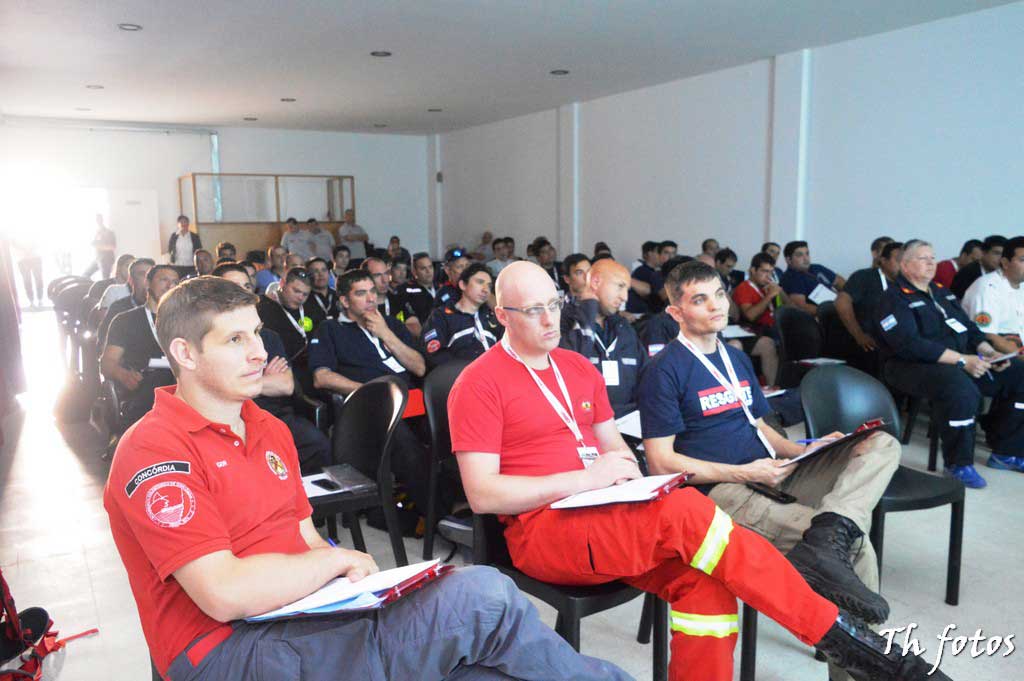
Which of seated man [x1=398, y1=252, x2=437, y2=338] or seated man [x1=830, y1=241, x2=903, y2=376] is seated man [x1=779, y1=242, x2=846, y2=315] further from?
seated man [x1=398, y1=252, x2=437, y2=338]

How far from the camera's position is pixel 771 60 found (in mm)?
7883

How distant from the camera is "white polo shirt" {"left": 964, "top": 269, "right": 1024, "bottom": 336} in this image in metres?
4.58

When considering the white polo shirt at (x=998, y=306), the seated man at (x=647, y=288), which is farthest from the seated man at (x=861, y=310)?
the seated man at (x=647, y=288)

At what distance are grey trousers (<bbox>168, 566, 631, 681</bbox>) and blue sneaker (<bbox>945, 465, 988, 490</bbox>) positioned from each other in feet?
10.7

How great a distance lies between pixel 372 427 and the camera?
261cm

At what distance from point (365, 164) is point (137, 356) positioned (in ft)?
36.6

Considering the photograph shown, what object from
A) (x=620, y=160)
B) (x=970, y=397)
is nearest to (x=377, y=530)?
(x=970, y=397)

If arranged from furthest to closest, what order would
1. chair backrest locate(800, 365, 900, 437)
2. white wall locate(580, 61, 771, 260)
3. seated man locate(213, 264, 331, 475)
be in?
white wall locate(580, 61, 771, 260) → seated man locate(213, 264, 331, 475) → chair backrest locate(800, 365, 900, 437)

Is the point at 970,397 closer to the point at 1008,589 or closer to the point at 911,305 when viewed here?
the point at 911,305

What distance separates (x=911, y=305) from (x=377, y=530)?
3.08 metres

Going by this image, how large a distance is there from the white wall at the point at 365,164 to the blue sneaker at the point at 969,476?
11.9 m

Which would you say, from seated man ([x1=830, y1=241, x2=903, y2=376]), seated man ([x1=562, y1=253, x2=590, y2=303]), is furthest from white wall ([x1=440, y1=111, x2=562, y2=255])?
seated man ([x1=562, y1=253, x2=590, y2=303])

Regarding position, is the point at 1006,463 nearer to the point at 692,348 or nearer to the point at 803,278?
the point at 692,348

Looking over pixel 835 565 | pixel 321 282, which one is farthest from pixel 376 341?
pixel 835 565
